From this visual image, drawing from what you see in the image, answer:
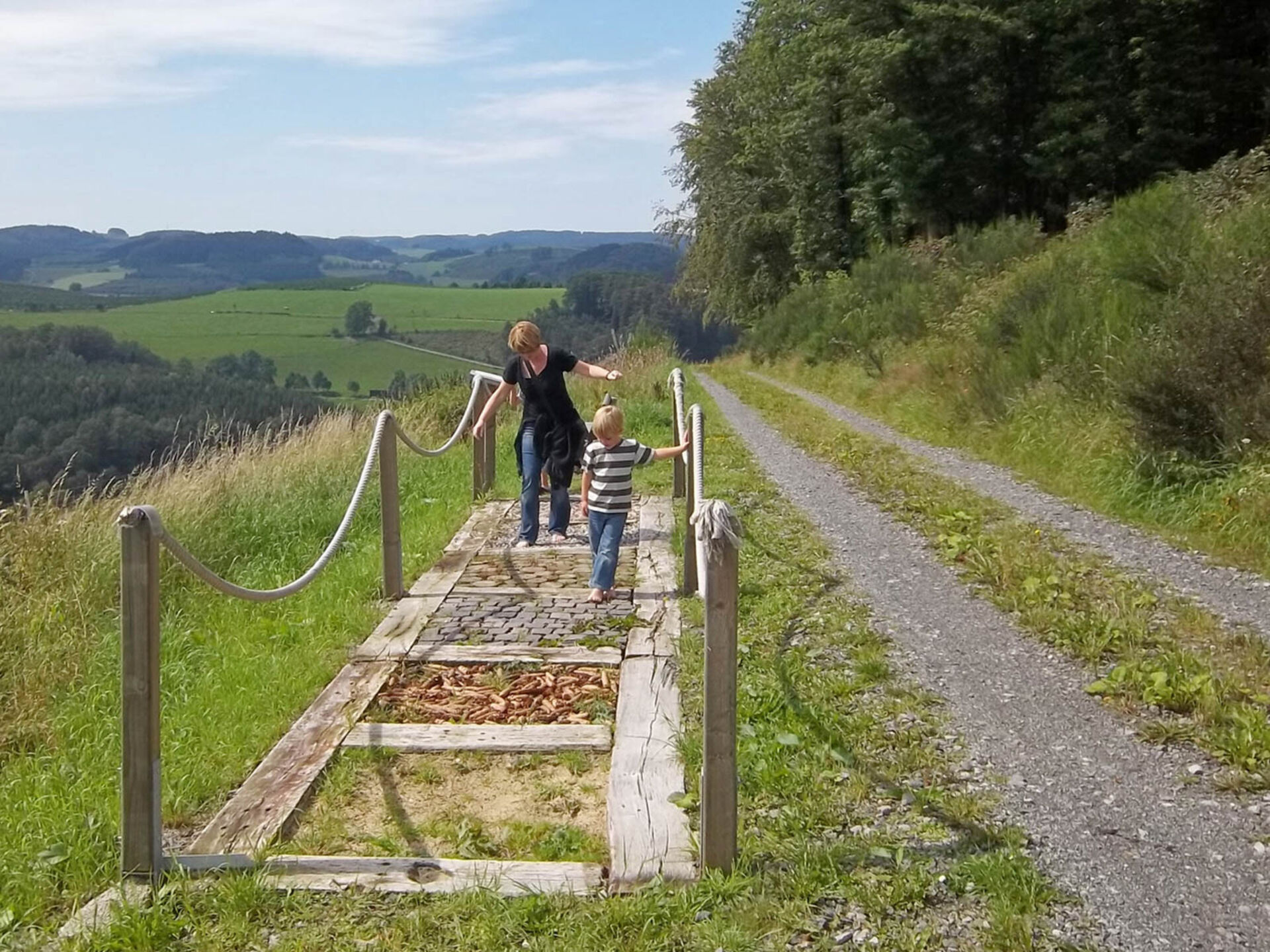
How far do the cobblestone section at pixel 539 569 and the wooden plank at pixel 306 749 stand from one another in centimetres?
49

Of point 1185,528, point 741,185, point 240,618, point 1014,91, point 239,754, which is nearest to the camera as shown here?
point 239,754

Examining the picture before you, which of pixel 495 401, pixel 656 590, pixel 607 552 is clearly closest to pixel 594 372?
pixel 495 401

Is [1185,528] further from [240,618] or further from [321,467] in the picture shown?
[321,467]

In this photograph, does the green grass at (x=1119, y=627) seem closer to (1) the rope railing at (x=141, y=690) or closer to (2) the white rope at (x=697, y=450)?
(2) the white rope at (x=697, y=450)

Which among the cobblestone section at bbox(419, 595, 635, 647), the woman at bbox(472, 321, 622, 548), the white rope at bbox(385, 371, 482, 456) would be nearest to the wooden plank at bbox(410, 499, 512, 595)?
the cobblestone section at bbox(419, 595, 635, 647)

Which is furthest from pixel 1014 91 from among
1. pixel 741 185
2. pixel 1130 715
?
pixel 1130 715

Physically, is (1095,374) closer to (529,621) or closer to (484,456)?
(484,456)

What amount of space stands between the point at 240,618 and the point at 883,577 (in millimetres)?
3845

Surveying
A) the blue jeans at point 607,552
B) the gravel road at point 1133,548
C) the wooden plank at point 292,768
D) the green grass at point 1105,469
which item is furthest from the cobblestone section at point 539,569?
the green grass at point 1105,469

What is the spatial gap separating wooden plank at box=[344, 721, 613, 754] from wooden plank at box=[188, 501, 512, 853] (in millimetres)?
128

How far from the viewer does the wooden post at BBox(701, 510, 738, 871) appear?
11.3 feet

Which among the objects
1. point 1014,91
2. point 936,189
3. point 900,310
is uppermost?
point 1014,91

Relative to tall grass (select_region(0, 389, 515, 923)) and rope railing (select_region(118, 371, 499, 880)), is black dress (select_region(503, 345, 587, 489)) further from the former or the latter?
rope railing (select_region(118, 371, 499, 880))

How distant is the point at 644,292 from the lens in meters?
51.6
